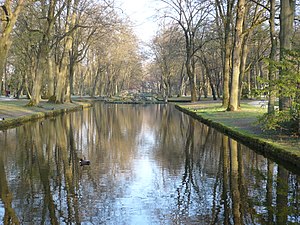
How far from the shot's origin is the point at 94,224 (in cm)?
653

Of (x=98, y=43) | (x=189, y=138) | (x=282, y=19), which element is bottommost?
(x=189, y=138)

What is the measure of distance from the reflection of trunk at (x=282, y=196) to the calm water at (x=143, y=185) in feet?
0.06

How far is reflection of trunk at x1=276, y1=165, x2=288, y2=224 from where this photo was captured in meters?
6.90

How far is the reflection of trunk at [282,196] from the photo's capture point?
6902 mm

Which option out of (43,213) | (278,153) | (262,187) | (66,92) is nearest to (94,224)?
(43,213)

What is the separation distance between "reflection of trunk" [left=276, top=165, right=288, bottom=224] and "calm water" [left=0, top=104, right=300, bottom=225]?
0.02 m

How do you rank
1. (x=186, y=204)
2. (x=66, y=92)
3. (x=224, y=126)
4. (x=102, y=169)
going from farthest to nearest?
(x=66, y=92), (x=224, y=126), (x=102, y=169), (x=186, y=204)

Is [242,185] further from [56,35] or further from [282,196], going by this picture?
[56,35]

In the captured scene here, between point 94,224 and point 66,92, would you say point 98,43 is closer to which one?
point 66,92

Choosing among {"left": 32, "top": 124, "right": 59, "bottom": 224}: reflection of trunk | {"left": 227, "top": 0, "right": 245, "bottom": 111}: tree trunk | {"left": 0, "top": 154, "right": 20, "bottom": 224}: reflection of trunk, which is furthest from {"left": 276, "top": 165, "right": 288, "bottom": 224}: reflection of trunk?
{"left": 227, "top": 0, "right": 245, "bottom": 111}: tree trunk

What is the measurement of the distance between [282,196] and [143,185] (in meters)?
2.98

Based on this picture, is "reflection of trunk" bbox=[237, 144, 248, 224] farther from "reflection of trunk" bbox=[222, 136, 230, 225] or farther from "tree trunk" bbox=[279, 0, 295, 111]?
"tree trunk" bbox=[279, 0, 295, 111]

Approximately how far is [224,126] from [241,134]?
3.40 meters

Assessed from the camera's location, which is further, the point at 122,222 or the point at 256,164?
the point at 256,164
